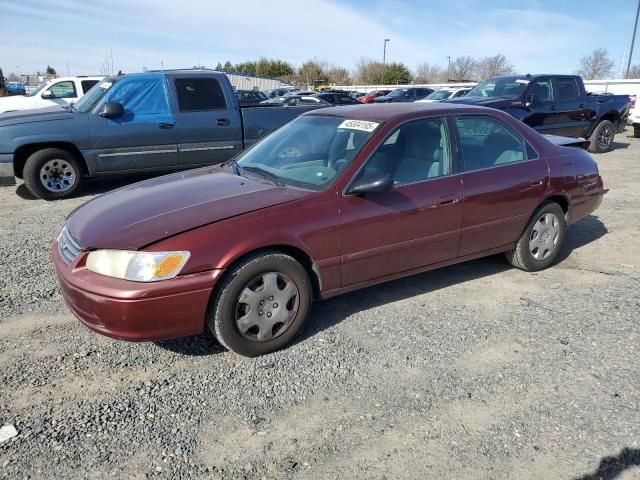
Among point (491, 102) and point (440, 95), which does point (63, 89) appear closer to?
point (491, 102)

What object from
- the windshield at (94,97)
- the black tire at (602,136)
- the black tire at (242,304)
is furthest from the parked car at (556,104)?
the black tire at (242,304)

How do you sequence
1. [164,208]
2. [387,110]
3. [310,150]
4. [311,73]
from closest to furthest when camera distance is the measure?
1. [164,208]
2. [310,150]
3. [387,110]
4. [311,73]

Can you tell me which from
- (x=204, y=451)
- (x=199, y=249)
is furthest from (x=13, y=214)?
(x=204, y=451)

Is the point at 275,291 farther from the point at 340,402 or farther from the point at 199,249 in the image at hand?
the point at 340,402

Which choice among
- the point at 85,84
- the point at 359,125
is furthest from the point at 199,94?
the point at 85,84

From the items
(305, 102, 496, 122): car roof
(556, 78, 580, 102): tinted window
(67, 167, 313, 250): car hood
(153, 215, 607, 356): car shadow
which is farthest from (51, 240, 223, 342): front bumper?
(556, 78, 580, 102): tinted window

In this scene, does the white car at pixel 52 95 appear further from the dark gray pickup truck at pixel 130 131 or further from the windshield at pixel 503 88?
the windshield at pixel 503 88

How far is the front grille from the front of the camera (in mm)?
3170

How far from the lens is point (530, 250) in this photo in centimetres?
464

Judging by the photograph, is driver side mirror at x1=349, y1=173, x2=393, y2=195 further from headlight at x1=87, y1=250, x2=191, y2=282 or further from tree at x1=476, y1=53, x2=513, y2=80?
tree at x1=476, y1=53, x2=513, y2=80

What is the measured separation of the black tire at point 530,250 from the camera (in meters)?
4.57

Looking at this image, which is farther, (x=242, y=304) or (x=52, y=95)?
(x=52, y=95)

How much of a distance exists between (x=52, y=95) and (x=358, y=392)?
12.4 meters

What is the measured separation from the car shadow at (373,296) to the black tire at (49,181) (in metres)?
4.99
